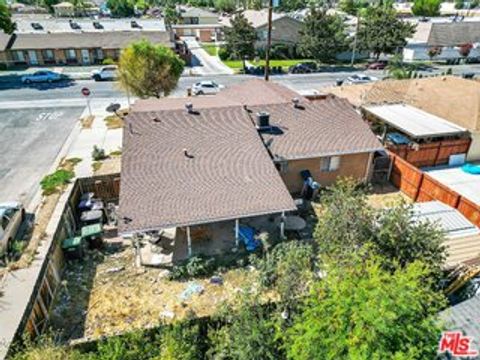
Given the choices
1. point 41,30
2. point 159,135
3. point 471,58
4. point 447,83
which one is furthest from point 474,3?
point 159,135

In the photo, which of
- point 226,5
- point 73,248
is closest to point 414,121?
point 73,248

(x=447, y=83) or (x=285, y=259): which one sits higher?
(x=447, y=83)

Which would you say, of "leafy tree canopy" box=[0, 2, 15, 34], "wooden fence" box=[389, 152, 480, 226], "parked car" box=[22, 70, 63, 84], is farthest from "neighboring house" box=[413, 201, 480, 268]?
"leafy tree canopy" box=[0, 2, 15, 34]

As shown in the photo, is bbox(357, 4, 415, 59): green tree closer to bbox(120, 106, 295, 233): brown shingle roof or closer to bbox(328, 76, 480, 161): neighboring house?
bbox(328, 76, 480, 161): neighboring house

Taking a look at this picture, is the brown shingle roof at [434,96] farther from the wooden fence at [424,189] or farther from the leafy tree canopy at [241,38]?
the leafy tree canopy at [241,38]

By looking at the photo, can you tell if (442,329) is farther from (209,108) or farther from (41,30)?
(41,30)

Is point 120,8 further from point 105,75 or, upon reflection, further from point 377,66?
point 377,66
